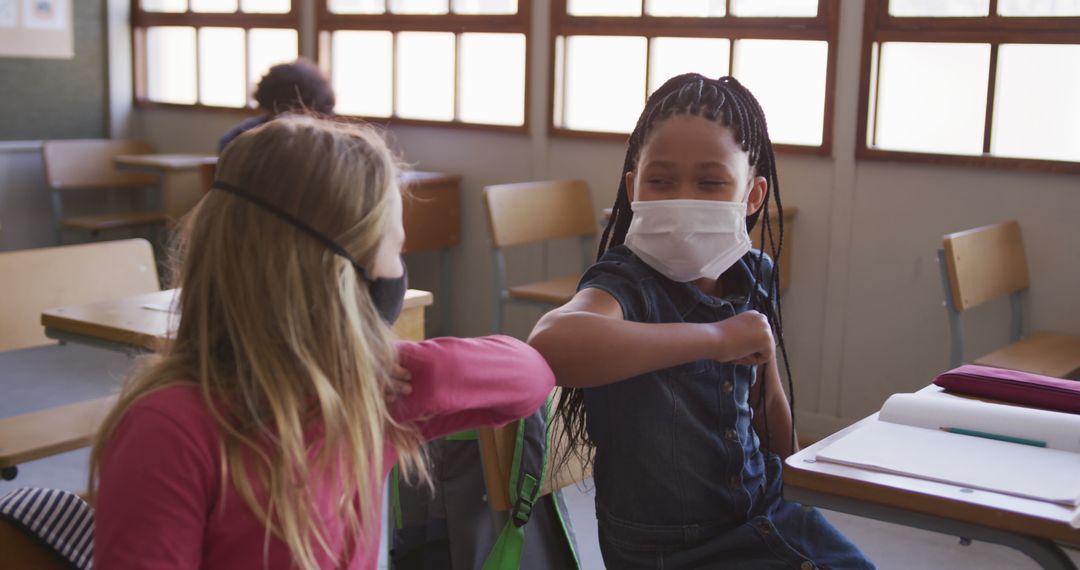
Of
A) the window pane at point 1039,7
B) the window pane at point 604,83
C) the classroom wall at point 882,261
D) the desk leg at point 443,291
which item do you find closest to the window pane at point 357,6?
the window pane at point 604,83

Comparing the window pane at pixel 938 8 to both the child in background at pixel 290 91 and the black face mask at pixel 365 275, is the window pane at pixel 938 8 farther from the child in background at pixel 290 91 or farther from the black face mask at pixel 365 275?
the black face mask at pixel 365 275

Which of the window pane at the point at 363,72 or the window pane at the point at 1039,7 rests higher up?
the window pane at the point at 1039,7

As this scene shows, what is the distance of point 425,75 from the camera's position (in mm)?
4848

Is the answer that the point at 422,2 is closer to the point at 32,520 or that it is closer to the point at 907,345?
the point at 907,345

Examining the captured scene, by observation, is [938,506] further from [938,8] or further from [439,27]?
[439,27]

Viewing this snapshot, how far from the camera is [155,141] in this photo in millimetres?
5914

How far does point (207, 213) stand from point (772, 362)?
757 millimetres

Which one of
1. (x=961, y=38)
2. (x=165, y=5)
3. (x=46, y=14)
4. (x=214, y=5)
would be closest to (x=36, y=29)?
(x=46, y=14)

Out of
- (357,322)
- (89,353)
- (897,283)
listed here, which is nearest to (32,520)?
(357,322)

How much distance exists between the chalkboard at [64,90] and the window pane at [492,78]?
226 centimetres

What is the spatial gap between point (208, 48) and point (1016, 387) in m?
4.84

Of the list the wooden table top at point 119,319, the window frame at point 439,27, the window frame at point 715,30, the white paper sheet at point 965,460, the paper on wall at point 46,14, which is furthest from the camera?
the paper on wall at point 46,14

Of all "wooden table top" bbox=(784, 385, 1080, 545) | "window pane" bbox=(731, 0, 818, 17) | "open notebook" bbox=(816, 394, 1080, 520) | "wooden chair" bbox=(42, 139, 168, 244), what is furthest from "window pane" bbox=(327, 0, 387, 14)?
"wooden table top" bbox=(784, 385, 1080, 545)

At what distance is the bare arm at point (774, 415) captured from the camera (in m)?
1.48
